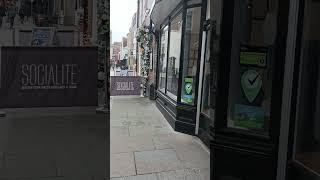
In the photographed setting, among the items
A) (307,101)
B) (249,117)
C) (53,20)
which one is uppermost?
(53,20)

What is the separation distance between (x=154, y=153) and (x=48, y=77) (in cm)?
451

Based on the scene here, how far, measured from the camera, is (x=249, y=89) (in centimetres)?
388

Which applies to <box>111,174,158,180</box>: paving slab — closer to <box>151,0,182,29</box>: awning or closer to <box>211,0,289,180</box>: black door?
<box>211,0,289,180</box>: black door

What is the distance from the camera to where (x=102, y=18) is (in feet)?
9.12

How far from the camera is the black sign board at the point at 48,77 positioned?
108 inches

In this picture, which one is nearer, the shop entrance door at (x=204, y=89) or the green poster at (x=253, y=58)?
the green poster at (x=253, y=58)

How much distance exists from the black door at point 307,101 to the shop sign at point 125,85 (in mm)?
16756

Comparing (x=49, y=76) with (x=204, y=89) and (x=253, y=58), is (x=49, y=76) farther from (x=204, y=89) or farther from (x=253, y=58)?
(x=204, y=89)

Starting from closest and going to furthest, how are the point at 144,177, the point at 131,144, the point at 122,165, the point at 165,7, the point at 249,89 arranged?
the point at 249,89 → the point at 144,177 → the point at 122,165 → the point at 131,144 → the point at 165,7

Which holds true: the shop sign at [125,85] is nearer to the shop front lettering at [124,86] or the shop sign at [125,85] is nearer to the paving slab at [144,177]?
the shop front lettering at [124,86]

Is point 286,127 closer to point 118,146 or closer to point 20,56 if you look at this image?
point 20,56

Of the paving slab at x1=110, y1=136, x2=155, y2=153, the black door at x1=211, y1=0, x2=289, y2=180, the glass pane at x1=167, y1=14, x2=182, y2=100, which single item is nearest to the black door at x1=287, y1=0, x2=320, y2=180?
the black door at x1=211, y1=0, x2=289, y2=180

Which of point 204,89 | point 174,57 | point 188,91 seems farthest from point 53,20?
point 174,57

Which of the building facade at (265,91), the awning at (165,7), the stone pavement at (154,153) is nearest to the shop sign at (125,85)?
the awning at (165,7)
